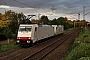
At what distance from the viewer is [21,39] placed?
24438 mm

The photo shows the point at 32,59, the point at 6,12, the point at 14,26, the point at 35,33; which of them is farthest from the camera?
the point at 6,12

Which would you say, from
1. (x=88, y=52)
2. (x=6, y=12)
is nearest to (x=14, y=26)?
(x=6, y=12)

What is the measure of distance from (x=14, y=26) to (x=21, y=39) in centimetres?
2060

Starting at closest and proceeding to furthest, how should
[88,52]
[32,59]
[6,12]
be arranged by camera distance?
[88,52] → [32,59] → [6,12]

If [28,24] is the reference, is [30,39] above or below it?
below

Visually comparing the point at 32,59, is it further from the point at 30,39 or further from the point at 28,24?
the point at 28,24

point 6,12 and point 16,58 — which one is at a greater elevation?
point 6,12

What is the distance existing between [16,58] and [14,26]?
28.4 meters

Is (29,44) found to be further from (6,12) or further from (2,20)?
(6,12)

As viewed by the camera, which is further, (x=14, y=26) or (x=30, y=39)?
(x=14, y=26)

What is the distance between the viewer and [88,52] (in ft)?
42.3

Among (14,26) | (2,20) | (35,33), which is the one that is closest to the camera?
(35,33)

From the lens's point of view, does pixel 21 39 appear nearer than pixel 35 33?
Yes

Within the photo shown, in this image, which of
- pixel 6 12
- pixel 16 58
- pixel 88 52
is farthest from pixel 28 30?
pixel 6 12
